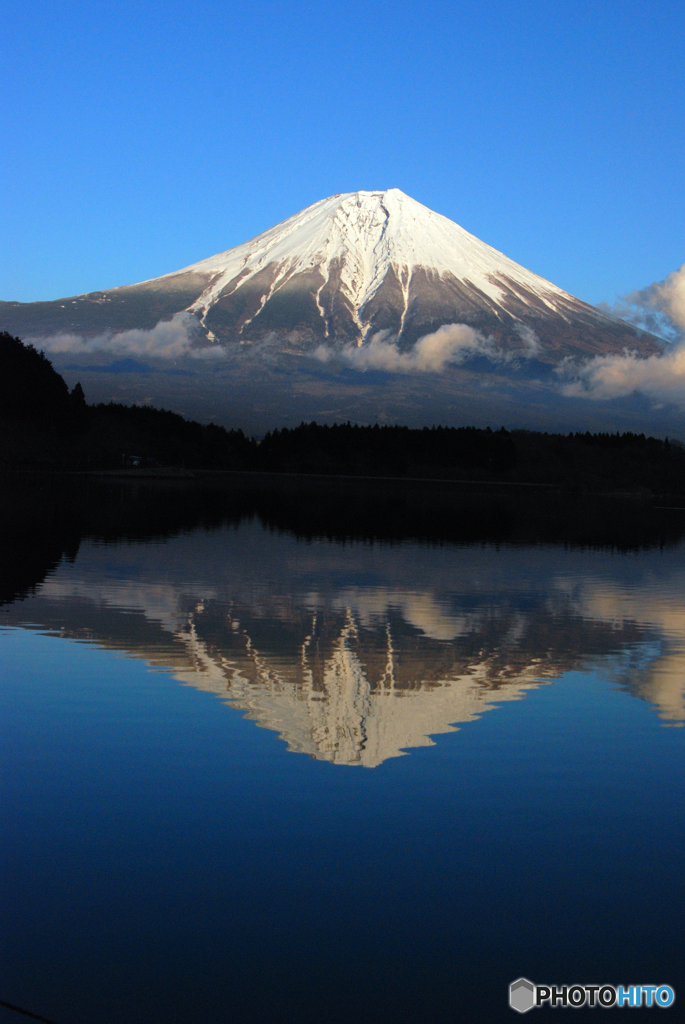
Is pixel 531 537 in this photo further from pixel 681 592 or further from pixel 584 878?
pixel 584 878

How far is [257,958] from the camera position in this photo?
246 inches

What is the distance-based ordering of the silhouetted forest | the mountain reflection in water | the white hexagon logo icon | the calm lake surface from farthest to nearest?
1. the silhouetted forest
2. the mountain reflection in water
3. the calm lake surface
4. the white hexagon logo icon

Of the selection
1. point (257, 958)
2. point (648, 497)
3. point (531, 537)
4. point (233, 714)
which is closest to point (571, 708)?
point (233, 714)

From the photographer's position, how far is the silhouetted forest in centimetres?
17075

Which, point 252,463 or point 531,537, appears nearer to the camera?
point 531,537

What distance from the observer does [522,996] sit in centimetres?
595

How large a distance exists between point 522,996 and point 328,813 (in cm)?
294

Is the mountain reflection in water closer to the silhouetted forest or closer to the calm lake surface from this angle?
the calm lake surface

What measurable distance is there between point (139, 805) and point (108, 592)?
1475 centimetres

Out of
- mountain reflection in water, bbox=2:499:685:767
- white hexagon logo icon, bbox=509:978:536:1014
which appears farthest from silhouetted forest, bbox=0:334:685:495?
white hexagon logo icon, bbox=509:978:536:1014

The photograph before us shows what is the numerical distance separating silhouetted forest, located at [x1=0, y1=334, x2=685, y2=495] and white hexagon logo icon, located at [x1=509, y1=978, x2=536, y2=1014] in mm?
146257

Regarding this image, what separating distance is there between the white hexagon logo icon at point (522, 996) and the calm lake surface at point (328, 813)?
86 mm

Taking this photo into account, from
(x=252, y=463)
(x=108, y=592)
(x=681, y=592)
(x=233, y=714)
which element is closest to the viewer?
(x=233, y=714)

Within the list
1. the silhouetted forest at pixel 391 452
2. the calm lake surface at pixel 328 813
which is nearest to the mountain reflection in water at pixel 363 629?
the calm lake surface at pixel 328 813
